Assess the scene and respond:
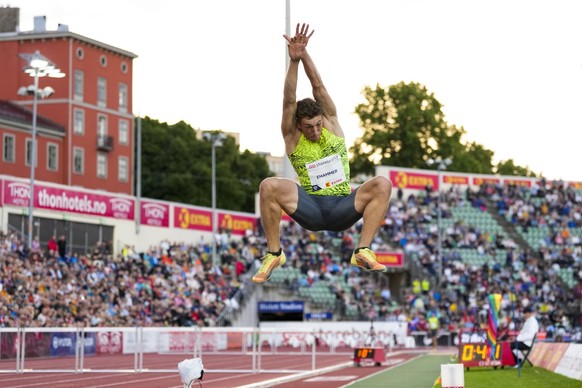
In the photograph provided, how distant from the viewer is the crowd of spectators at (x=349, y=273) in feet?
126

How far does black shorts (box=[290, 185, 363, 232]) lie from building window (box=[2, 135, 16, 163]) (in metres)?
48.4

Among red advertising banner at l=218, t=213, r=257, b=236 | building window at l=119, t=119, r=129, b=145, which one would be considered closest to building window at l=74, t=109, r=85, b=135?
building window at l=119, t=119, r=129, b=145

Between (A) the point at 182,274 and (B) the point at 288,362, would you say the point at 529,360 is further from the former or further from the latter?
(A) the point at 182,274

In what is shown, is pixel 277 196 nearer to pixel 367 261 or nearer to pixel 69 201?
pixel 367 261

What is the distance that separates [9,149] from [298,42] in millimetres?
49233

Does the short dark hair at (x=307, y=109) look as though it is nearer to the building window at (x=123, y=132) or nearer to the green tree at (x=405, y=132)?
the building window at (x=123, y=132)

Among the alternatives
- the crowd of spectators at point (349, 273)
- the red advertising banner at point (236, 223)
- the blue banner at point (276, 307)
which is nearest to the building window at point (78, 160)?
the red advertising banner at point (236, 223)

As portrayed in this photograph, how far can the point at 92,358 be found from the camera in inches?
1212

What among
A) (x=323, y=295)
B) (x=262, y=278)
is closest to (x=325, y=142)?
(x=262, y=278)

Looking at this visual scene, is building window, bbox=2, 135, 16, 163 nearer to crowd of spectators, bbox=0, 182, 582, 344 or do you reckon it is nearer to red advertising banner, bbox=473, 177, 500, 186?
crowd of spectators, bbox=0, 182, 582, 344

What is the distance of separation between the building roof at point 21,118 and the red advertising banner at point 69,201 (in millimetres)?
9185

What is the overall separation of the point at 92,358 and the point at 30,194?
13889 millimetres

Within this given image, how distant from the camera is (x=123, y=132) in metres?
69.3

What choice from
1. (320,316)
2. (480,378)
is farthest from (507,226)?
(480,378)
